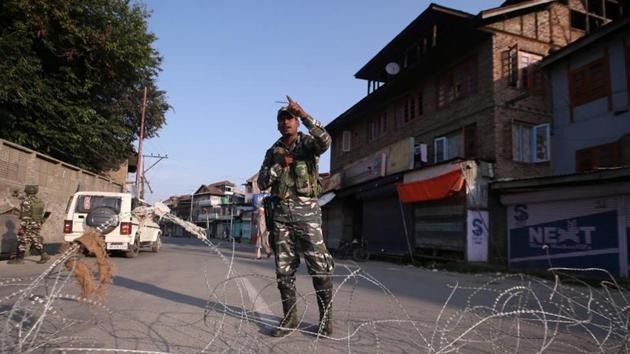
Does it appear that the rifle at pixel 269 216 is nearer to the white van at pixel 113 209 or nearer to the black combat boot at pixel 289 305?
the black combat boot at pixel 289 305

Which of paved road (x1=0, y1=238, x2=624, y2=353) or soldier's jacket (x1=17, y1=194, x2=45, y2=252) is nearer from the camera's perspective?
paved road (x1=0, y1=238, x2=624, y2=353)

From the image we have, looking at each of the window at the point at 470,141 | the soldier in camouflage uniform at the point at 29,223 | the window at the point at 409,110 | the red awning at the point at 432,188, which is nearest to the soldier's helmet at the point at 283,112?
the soldier in camouflage uniform at the point at 29,223

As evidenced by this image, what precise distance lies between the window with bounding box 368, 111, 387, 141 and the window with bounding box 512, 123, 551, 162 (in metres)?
8.47

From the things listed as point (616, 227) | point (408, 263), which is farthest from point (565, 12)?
point (408, 263)

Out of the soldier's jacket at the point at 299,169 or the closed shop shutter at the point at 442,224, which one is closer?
the soldier's jacket at the point at 299,169

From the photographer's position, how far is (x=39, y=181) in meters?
16.4

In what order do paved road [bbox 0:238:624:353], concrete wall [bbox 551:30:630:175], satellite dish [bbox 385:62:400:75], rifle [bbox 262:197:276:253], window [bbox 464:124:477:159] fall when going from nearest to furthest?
paved road [bbox 0:238:624:353] < rifle [bbox 262:197:276:253] < concrete wall [bbox 551:30:630:175] < window [bbox 464:124:477:159] < satellite dish [bbox 385:62:400:75]

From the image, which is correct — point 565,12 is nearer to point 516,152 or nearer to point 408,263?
point 516,152

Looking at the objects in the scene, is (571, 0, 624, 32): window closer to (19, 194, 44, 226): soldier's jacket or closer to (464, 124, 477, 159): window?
(464, 124, 477, 159): window

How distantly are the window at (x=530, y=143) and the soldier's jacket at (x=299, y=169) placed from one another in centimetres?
1300

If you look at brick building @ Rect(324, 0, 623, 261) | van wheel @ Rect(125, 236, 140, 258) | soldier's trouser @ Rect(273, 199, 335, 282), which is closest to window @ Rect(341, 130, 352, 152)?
brick building @ Rect(324, 0, 623, 261)

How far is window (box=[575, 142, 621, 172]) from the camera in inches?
542

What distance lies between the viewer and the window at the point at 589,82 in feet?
46.4

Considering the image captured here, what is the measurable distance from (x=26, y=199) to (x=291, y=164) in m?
9.24
